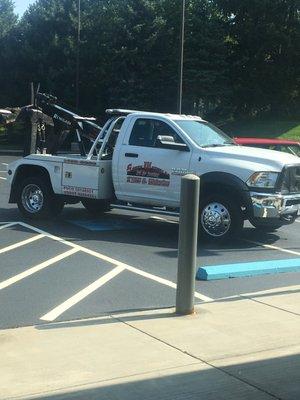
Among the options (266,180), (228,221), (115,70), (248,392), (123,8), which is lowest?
(248,392)

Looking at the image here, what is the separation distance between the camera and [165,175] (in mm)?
11094

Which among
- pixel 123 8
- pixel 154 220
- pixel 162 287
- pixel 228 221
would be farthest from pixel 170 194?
pixel 123 8

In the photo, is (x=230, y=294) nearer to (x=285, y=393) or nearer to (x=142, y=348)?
(x=142, y=348)

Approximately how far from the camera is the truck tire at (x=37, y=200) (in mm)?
12484

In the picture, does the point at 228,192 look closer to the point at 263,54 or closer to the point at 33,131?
the point at 33,131

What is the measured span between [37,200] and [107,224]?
1.49 metres

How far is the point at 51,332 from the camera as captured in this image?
Result: 5746 millimetres

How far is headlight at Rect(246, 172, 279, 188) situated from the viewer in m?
10.3

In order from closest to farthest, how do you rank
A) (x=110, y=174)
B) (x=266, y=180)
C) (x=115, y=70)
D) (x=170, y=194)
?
(x=266, y=180), (x=170, y=194), (x=110, y=174), (x=115, y=70)

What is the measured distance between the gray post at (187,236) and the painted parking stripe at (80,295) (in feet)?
3.97

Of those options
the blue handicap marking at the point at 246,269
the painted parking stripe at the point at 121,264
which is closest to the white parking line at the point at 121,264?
the painted parking stripe at the point at 121,264

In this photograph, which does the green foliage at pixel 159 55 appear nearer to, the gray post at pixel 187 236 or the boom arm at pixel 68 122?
the boom arm at pixel 68 122

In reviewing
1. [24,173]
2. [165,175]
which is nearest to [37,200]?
[24,173]

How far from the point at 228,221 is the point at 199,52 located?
32.1 metres
